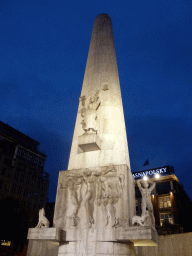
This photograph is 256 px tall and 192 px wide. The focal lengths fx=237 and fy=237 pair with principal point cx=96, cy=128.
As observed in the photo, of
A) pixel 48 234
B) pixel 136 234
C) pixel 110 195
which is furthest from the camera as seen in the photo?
pixel 110 195

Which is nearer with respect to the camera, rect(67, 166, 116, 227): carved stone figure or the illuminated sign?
rect(67, 166, 116, 227): carved stone figure

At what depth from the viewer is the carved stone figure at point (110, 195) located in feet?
32.3

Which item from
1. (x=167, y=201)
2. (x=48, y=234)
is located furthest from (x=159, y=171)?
(x=48, y=234)

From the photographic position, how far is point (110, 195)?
404 inches

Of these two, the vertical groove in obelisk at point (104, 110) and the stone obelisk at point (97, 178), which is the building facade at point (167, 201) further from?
the stone obelisk at point (97, 178)

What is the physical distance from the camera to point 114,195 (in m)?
10.2

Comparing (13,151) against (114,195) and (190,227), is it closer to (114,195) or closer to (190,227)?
(190,227)

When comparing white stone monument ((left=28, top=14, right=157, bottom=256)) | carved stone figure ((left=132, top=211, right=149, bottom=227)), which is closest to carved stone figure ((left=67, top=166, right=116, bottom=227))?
white stone monument ((left=28, top=14, right=157, bottom=256))

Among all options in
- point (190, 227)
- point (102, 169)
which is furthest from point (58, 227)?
point (190, 227)

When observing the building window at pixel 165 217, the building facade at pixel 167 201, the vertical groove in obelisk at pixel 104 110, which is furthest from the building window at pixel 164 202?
the vertical groove in obelisk at pixel 104 110

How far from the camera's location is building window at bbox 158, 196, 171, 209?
4197cm

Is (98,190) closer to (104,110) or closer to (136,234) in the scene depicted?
(136,234)

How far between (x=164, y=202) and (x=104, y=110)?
35.0m

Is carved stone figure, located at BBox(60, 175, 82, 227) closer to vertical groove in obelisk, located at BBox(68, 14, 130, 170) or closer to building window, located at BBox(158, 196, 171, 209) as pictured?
vertical groove in obelisk, located at BBox(68, 14, 130, 170)
